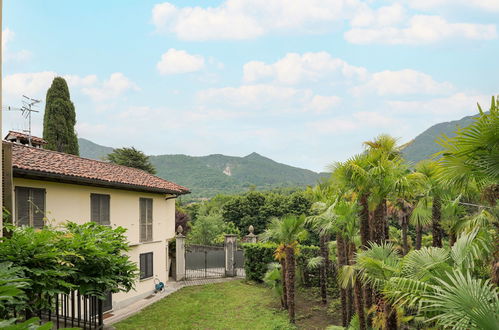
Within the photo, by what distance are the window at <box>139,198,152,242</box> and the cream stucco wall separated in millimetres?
255

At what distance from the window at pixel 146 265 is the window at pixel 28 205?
6239mm

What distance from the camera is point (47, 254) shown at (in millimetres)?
3699

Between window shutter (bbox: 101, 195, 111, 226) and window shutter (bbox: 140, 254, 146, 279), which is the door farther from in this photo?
window shutter (bbox: 101, 195, 111, 226)

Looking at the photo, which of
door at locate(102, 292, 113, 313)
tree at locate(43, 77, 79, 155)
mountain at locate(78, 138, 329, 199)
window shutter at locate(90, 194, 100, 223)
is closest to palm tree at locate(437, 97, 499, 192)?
window shutter at locate(90, 194, 100, 223)

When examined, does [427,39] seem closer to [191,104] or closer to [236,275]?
[236,275]

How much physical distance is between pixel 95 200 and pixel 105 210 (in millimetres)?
769

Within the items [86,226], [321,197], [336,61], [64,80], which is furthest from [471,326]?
[64,80]

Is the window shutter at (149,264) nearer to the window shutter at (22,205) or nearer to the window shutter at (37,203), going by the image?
the window shutter at (37,203)

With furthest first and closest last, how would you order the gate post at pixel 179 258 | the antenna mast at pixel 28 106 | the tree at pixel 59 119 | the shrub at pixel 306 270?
the tree at pixel 59 119, the gate post at pixel 179 258, the shrub at pixel 306 270, the antenna mast at pixel 28 106

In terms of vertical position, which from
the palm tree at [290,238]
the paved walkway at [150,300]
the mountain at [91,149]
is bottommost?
the paved walkway at [150,300]

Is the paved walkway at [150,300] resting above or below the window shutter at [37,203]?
below

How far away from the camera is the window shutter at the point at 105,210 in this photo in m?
13.9

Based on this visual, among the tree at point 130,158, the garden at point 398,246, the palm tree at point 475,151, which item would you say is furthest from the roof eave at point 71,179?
the tree at point 130,158

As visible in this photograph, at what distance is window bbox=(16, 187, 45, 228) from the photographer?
10.5 m
